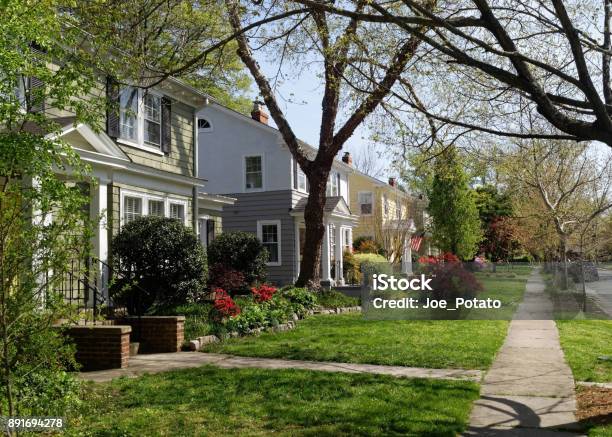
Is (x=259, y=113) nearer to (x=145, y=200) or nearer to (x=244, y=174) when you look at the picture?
(x=244, y=174)

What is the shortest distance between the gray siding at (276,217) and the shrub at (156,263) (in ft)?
36.5

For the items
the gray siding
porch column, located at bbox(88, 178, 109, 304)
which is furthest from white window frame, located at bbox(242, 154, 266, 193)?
porch column, located at bbox(88, 178, 109, 304)

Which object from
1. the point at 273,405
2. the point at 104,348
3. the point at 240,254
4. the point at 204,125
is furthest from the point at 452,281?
the point at 204,125

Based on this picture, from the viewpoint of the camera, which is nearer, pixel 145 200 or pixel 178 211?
pixel 145 200

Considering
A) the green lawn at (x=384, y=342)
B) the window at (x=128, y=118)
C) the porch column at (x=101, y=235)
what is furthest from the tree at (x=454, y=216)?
the porch column at (x=101, y=235)

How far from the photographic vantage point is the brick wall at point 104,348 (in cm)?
874

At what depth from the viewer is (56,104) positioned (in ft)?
16.9

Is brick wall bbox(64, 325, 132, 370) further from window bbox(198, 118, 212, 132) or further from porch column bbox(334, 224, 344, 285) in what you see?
porch column bbox(334, 224, 344, 285)

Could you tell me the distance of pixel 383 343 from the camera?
36.1 ft

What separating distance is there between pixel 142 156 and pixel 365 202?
24644 millimetres

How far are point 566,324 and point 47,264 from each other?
13575 mm

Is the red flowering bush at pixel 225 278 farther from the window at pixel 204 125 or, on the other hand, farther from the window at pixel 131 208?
the window at pixel 204 125

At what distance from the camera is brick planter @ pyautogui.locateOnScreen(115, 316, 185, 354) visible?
10.3 m

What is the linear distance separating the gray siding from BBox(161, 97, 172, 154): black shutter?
8728 mm
